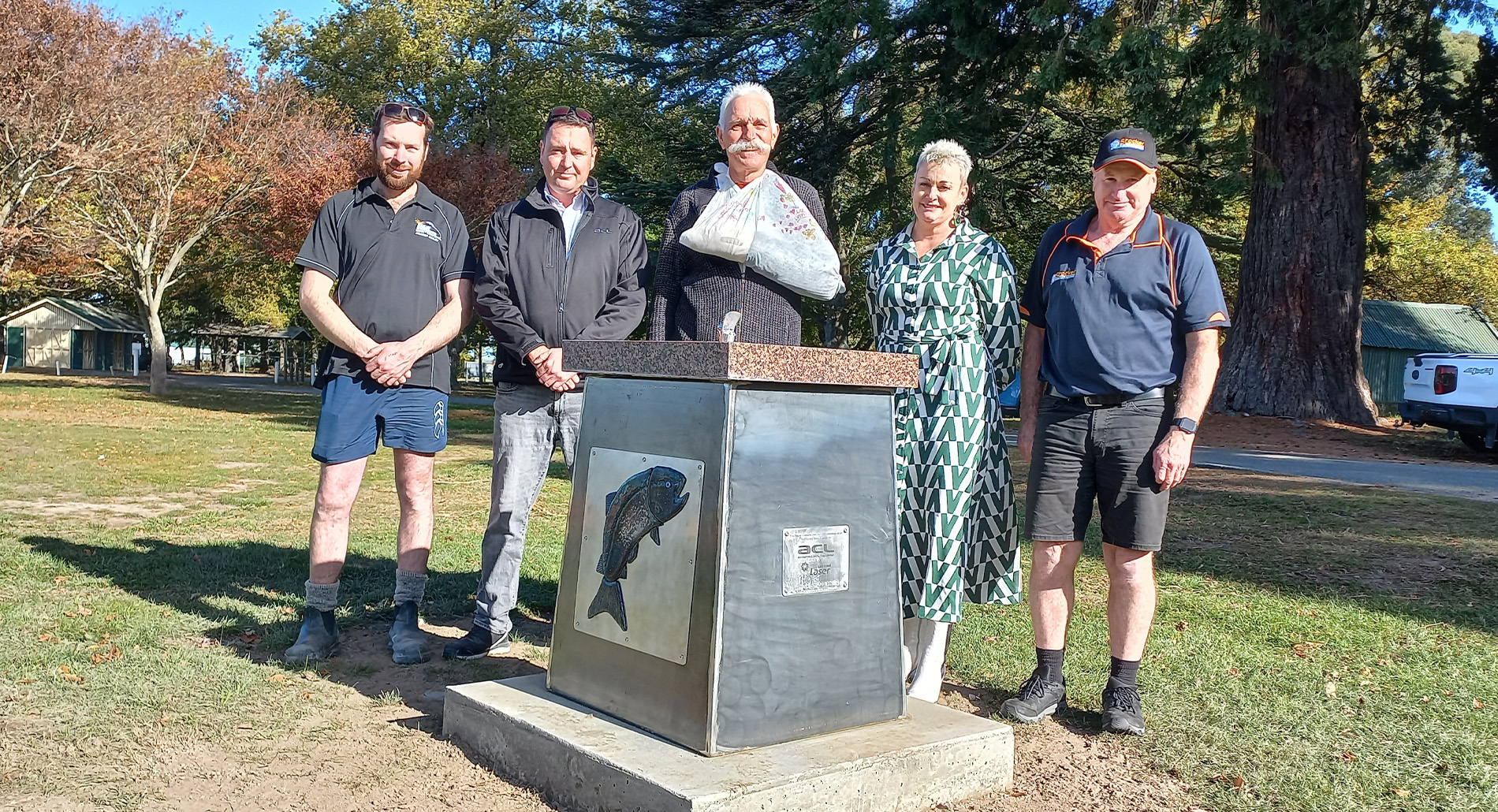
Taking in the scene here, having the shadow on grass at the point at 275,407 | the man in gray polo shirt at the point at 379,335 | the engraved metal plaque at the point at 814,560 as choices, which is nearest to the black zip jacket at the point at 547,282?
the man in gray polo shirt at the point at 379,335

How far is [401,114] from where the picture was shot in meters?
4.51

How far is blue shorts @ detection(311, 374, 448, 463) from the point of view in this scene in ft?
14.6

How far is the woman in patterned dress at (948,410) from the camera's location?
4.01 meters

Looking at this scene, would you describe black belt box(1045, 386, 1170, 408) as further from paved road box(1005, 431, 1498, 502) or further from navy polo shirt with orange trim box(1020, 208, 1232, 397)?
paved road box(1005, 431, 1498, 502)

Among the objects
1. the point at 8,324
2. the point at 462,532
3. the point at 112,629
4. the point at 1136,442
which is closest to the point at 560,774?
the point at 1136,442

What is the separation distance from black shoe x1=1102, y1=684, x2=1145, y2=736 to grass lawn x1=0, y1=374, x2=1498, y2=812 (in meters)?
0.07

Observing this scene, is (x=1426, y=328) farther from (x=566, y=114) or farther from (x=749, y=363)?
(x=749, y=363)

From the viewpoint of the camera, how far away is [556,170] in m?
4.50

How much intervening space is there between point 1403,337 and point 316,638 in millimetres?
39855

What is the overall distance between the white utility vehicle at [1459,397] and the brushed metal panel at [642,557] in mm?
14981

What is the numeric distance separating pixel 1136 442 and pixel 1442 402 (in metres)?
14.0

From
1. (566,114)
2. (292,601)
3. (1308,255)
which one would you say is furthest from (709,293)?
(1308,255)

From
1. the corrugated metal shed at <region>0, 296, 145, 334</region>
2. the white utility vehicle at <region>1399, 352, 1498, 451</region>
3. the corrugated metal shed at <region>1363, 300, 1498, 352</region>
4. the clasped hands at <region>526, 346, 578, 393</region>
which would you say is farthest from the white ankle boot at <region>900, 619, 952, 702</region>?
the corrugated metal shed at <region>0, 296, 145, 334</region>

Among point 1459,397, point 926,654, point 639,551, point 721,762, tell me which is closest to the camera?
point 721,762
